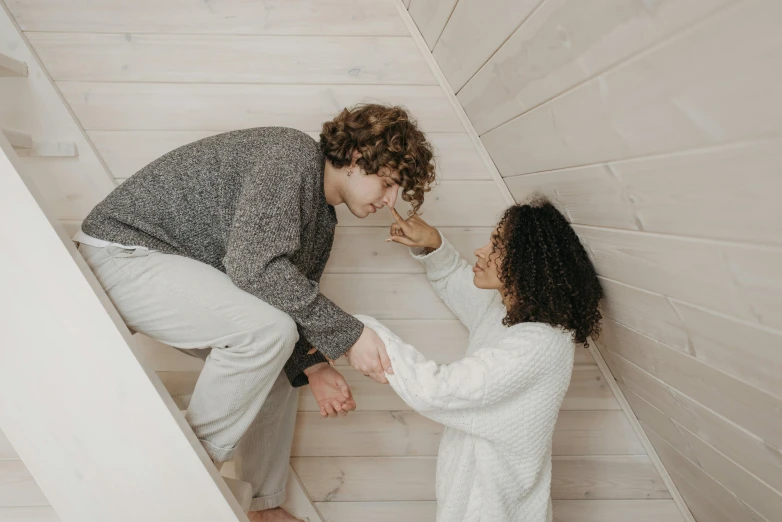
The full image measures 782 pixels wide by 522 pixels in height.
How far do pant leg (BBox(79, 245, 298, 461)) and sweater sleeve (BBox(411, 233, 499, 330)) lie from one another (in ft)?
1.78

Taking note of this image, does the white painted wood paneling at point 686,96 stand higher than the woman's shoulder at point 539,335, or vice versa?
the white painted wood paneling at point 686,96

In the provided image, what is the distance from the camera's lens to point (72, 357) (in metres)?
0.89

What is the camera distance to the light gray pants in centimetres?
99

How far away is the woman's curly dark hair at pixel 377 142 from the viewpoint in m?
1.19

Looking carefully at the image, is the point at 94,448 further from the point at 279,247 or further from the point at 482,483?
the point at 482,483

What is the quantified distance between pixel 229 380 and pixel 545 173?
756mm

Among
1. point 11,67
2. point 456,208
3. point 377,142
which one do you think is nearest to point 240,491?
point 377,142

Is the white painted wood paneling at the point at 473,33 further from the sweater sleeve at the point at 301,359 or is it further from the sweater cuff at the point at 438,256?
the sweater sleeve at the point at 301,359

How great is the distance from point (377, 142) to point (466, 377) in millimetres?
516

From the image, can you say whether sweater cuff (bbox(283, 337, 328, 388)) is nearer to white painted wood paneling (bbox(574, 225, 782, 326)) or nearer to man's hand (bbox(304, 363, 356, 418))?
man's hand (bbox(304, 363, 356, 418))

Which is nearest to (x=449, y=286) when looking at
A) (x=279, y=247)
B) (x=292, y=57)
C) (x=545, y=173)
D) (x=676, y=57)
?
(x=545, y=173)

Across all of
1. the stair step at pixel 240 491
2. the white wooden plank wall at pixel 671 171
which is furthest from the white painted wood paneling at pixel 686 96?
the stair step at pixel 240 491

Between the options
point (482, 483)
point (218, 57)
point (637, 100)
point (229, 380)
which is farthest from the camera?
point (218, 57)

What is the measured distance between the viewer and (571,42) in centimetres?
77
